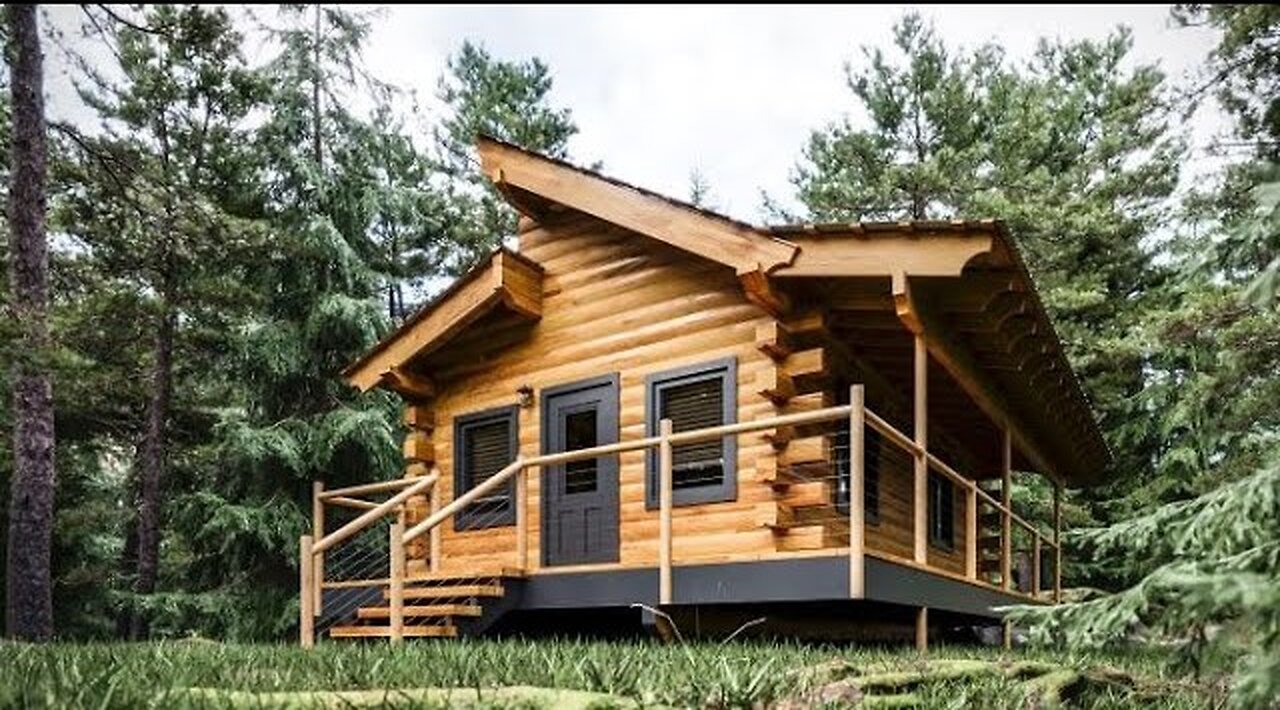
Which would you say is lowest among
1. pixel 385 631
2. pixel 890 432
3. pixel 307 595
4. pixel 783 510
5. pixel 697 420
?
pixel 385 631

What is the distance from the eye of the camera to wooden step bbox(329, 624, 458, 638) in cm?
962

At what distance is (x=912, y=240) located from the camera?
872 centimetres

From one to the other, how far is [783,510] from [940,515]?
563cm

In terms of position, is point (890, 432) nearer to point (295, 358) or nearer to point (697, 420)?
point (697, 420)

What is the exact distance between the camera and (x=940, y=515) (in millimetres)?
14500

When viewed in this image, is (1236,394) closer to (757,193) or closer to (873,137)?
(873,137)

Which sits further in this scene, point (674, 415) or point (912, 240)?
point (674, 415)

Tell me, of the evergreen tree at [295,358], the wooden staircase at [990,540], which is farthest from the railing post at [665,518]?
the evergreen tree at [295,358]

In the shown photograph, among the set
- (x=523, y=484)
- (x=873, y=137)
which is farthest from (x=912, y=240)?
(x=873, y=137)

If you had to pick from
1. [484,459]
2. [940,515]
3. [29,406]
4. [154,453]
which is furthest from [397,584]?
[154,453]

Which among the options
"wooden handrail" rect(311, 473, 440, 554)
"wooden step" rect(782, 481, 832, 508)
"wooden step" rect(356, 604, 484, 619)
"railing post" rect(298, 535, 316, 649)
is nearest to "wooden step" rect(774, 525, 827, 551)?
"wooden step" rect(782, 481, 832, 508)

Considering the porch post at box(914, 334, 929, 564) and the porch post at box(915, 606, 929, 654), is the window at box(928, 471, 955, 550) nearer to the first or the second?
the porch post at box(915, 606, 929, 654)

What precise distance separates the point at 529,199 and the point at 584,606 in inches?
193

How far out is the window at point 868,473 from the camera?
10867 millimetres
